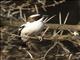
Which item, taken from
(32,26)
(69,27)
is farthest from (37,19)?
(69,27)

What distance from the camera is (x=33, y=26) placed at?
5.07 feet

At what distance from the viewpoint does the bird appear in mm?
1498

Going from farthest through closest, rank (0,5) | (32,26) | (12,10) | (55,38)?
(0,5)
(12,10)
(32,26)
(55,38)

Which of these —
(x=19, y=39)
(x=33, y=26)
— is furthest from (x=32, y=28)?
(x=19, y=39)

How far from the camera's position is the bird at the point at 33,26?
1.50 m

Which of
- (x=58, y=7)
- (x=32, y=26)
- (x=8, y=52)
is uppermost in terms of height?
(x=32, y=26)

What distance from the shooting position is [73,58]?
1342mm

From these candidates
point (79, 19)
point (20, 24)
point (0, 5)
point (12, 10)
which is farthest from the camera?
point (79, 19)

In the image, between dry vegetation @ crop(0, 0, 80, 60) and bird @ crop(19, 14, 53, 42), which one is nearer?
bird @ crop(19, 14, 53, 42)

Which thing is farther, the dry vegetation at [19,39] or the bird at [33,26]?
the dry vegetation at [19,39]

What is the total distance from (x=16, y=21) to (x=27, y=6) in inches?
15.6

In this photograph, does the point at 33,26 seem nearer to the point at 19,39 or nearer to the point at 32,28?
the point at 32,28

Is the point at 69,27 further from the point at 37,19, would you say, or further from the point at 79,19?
the point at 79,19

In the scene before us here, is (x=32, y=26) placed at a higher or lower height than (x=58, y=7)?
higher
